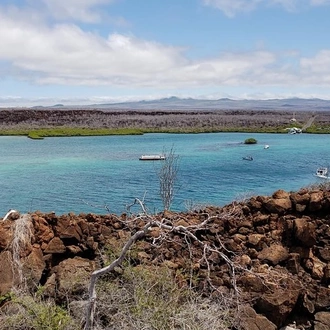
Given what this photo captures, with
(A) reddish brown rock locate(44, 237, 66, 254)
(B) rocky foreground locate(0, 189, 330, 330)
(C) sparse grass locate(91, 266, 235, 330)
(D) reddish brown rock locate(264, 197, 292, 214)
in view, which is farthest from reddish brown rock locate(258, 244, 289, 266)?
(A) reddish brown rock locate(44, 237, 66, 254)

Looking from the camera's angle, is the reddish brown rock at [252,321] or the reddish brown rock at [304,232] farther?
the reddish brown rock at [304,232]

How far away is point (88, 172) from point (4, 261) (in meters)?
27.7

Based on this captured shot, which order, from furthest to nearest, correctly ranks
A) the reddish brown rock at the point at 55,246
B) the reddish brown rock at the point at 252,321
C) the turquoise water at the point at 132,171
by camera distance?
1. the turquoise water at the point at 132,171
2. the reddish brown rock at the point at 55,246
3. the reddish brown rock at the point at 252,321

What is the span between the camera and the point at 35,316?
26.4 ft

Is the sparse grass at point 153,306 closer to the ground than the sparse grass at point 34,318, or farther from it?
farther from it

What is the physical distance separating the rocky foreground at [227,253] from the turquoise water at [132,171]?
2521 mm

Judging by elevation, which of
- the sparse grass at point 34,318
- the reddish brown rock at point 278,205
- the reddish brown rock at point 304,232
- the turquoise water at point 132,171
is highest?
the reddish brown rock at point 278,205

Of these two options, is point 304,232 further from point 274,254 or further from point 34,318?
point 34,318

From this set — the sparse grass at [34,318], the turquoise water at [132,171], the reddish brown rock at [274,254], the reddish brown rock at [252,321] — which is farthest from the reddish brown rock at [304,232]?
the sparse grass at [34,318]

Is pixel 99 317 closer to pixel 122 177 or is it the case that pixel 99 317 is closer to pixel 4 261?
pixel 4 261

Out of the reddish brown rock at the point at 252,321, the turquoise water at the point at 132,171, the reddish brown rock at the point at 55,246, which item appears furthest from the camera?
the turquoise water at the point at 132,171

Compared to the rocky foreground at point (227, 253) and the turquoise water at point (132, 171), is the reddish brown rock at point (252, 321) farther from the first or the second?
the turquoise water at point (132, 171)

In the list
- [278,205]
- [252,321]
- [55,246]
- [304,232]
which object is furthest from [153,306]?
[278,205]

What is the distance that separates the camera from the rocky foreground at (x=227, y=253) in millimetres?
9430
